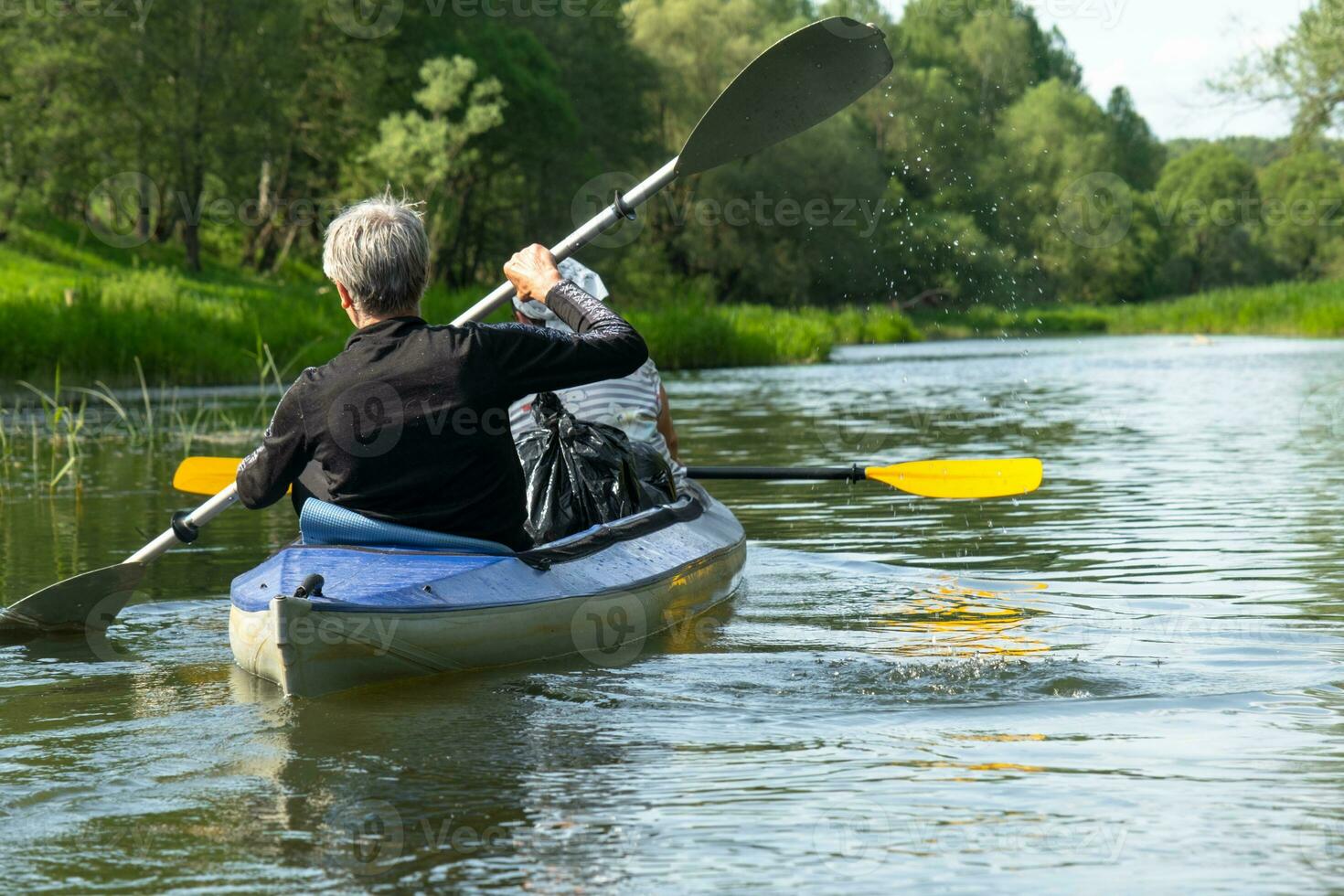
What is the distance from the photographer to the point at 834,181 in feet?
131

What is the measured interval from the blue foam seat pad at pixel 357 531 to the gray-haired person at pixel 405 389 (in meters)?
0.03

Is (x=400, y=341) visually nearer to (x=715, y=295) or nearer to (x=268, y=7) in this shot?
(x=268, y=7)

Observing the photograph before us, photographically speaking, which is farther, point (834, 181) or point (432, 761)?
point (834, 181)

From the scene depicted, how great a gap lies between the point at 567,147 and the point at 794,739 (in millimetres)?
37243

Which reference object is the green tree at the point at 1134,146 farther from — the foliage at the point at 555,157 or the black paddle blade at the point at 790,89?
the black paddle blade at the point at 790,89

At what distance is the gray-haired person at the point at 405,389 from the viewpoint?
4.37 meters

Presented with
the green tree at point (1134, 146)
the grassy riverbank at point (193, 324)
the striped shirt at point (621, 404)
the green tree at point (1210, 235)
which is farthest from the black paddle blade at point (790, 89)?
the green tree at point (1134, 146)

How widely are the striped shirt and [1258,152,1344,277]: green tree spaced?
157 feet

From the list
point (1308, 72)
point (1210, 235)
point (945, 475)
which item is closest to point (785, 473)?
point (945, 475)

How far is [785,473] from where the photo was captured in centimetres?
759

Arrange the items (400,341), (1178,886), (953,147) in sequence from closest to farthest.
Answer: (1178,886) → (400,341) → (953,147)

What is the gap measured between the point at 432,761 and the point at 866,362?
23.6m

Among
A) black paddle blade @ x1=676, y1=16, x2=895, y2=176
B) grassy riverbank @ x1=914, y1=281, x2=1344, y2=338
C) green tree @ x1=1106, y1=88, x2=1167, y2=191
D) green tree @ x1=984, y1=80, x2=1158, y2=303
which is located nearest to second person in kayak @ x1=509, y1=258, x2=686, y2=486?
black paddle blade @ x1=676, y1=16, x2=895, y2=176

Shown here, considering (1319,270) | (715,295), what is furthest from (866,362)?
(1319,270)
